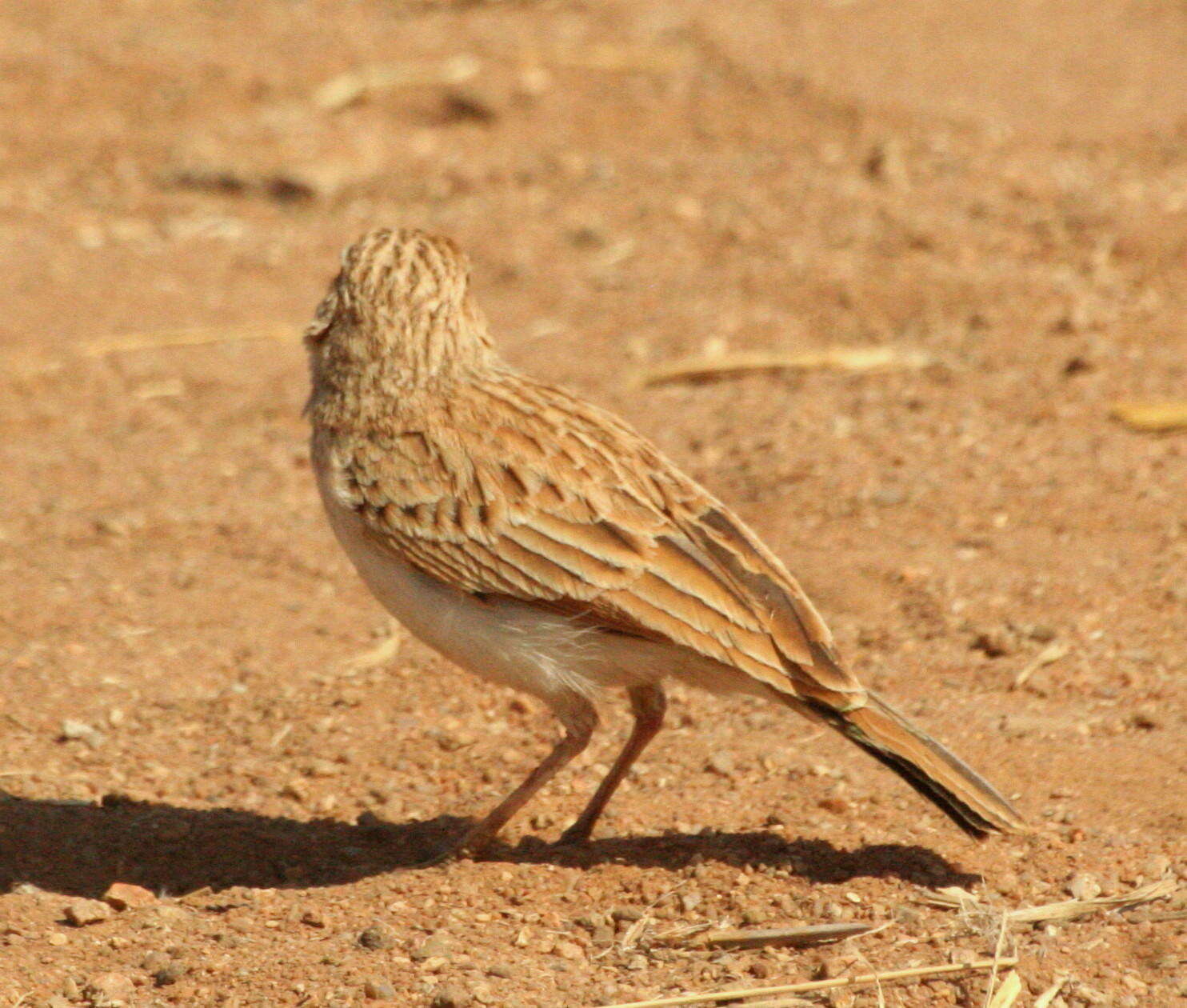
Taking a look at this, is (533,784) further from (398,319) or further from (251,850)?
(398,319)

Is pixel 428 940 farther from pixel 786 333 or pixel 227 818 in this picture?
pixel 786 333

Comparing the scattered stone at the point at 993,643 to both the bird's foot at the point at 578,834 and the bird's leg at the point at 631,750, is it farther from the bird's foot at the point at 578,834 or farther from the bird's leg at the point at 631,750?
the bird's foot at the point at 578,834

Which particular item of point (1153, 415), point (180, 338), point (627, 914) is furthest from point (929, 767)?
point (180, 338)

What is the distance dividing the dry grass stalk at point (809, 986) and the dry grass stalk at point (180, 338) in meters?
5.83

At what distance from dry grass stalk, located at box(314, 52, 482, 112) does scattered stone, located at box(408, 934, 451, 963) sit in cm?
869

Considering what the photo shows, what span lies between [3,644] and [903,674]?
3.02 meters

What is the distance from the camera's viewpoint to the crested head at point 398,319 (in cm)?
535

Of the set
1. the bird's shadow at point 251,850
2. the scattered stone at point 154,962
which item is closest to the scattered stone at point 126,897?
the bird's shadow at point 251,850

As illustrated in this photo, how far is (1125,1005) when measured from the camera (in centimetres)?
416

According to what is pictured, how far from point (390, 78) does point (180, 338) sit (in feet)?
12.4

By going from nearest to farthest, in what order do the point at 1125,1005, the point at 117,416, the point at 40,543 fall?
the point at 1125,1005 → the point at 40,543 → the point at 117,416

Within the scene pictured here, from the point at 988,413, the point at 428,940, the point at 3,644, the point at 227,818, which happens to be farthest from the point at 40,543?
the point at 988,413

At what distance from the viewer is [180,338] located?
31.3 ft

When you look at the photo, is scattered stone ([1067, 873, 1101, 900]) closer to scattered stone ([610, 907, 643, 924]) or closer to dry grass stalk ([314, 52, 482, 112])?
scattered stone ([610, 907, 643, 924])
